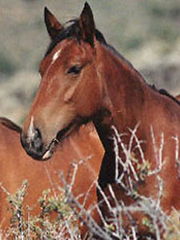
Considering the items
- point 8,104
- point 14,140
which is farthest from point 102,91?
point 8,104

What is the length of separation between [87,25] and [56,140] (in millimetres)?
740

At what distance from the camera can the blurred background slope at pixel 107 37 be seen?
3222 cm

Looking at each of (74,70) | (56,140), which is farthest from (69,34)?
(56,140)

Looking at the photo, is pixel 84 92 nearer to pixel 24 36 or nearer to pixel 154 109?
pixel 154 109

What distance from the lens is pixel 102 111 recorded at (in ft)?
16.5

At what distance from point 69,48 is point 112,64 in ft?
1.00

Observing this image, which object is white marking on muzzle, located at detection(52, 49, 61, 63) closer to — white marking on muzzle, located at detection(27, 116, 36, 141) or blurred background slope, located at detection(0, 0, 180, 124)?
white marking on muzzle, located at detection(27, 116, 36, 141)

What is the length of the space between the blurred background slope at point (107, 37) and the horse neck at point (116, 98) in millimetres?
22530

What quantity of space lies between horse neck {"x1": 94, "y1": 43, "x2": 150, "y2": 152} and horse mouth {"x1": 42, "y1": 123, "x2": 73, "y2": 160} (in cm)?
21

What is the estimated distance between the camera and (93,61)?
496cm

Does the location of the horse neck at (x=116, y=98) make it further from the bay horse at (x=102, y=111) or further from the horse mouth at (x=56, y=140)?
the horse mouth at (x=56, y=140)

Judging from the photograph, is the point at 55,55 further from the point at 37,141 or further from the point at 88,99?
the point at 37,141

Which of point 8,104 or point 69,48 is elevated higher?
point 8,104

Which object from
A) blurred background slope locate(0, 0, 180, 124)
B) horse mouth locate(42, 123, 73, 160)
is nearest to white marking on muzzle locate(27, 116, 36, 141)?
horse mouth locate(42, 123, 73, 160)
